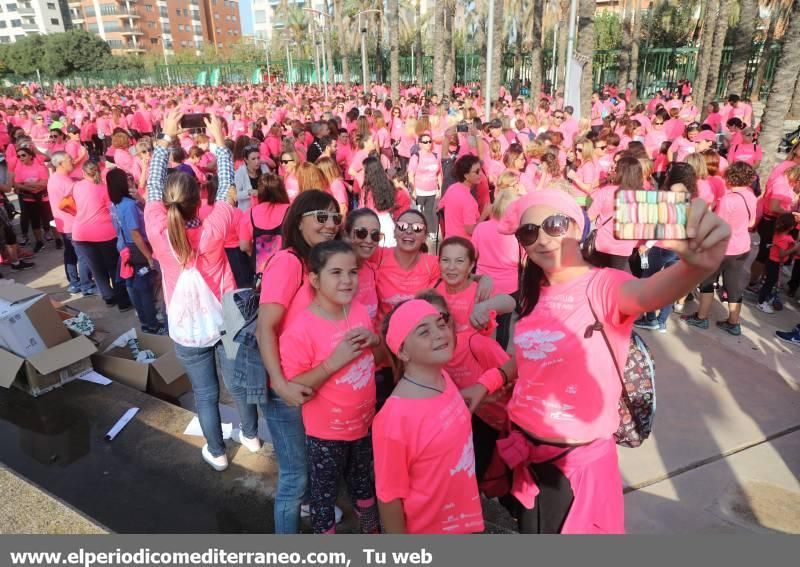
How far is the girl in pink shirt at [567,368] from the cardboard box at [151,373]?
3495 mm

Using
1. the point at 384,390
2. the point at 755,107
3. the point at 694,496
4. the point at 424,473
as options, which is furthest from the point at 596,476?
the point at 755,107

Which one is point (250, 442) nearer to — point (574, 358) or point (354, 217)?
point (354, 217)

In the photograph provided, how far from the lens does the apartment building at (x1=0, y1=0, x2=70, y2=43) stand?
88.6m

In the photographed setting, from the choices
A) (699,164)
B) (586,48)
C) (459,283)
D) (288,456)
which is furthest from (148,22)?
(288,456)

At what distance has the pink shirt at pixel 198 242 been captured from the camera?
329 centimetres

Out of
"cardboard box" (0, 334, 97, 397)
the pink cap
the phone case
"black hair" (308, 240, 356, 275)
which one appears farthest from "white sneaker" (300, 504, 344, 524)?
"cardboard box" (0, 334, 97, 397)

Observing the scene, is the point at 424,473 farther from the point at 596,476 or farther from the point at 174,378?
the point at 174,378

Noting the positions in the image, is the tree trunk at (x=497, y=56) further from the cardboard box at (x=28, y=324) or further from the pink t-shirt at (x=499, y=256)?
the cardboard box at (x=28, y=324)

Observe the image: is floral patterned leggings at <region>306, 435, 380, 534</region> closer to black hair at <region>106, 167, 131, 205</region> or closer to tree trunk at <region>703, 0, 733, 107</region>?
black hair at <region>106, 167, 131, 205</region>

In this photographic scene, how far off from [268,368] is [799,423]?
13.6ft

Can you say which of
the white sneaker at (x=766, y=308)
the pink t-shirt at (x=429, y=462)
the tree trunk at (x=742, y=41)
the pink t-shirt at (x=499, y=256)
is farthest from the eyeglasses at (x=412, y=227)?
the tree trunk at (x=742, y=41)

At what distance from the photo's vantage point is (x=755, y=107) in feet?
85.2

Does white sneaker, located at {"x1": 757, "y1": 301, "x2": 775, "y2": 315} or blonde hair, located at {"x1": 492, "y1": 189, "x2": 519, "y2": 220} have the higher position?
blonde hair, located at {"x1": 492, "y1": 189, "x2": 519, "y2": 220}

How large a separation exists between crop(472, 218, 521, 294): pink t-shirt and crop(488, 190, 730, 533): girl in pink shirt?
2168 millimetres
